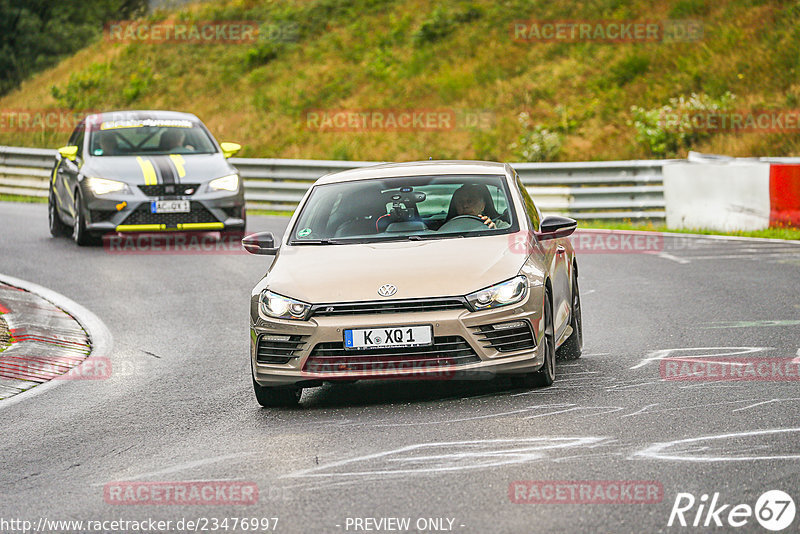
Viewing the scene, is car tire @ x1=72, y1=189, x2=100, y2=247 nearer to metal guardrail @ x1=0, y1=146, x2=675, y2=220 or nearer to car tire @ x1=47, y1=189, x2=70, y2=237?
car tire @ x1=47, y1=189, x2=70, y2=237

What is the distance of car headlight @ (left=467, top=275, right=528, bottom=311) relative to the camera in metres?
7.35

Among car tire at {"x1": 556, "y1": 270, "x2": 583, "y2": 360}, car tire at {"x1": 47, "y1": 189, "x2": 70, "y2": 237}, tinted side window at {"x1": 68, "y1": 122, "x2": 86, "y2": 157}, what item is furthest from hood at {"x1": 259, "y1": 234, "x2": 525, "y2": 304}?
car tire at {"x1": 47, "y1": 189, "x2": 70, "y2": 237}

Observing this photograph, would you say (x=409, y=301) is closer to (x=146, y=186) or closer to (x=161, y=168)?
(x=146, y=186)

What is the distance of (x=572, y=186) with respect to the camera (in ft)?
74.0

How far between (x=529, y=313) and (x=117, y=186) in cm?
1055

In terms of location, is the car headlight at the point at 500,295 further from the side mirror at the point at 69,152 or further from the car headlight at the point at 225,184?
the side mirror at the point at 69,152

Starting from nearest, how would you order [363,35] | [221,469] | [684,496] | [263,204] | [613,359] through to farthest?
[684,496] → [221,469] → [613,359] → [263,204] → [363,35]

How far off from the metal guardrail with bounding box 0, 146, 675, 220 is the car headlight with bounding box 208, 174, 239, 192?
16.7 feet

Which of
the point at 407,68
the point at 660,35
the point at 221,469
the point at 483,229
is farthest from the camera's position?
the point at 407,68

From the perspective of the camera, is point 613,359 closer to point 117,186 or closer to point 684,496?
point 684,496

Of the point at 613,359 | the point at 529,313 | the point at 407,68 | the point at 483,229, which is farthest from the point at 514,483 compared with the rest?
the point at 407,68

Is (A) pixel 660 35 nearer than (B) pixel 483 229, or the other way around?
(B) pixel 483 229

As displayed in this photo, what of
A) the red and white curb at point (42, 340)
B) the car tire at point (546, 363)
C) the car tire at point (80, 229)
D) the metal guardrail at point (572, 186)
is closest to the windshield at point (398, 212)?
the car tire at point (546, 363)

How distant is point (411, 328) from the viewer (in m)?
7.25
